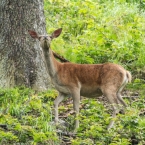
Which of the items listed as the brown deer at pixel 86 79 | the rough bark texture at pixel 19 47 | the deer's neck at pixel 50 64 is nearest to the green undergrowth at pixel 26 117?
the rough bark texture at pixel 19 47

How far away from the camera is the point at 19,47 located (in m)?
9.92

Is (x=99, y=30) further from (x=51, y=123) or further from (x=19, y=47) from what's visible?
(x=51, y=123)

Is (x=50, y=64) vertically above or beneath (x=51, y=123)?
above

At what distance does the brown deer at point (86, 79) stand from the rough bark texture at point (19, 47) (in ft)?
3.19

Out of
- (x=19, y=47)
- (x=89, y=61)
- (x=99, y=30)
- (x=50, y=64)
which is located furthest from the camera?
(x=99, y=30)

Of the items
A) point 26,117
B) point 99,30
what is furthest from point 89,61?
point 26,117

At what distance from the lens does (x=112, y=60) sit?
11.8 m

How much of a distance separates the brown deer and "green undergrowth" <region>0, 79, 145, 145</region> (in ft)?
0.92

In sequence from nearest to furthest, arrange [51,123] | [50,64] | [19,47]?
1. [51,123]
2. [50,64]
3. [19,47]

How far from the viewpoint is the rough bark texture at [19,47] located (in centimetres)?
988

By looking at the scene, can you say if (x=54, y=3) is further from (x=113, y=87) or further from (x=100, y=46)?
(x=113, y=87)

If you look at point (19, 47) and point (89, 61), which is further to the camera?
point (89, 61)

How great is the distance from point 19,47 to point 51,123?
93.0 inches

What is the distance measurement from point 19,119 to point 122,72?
1.96 metres
